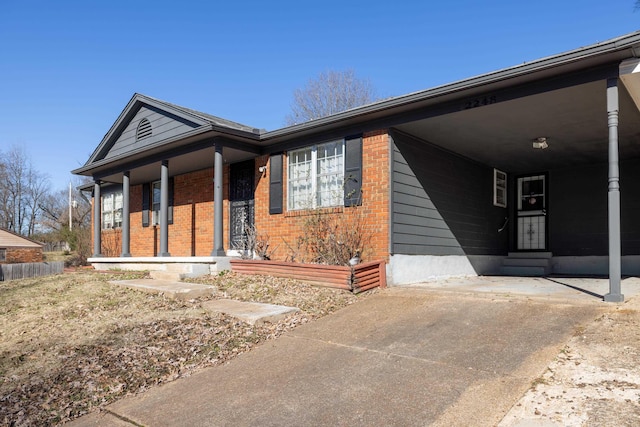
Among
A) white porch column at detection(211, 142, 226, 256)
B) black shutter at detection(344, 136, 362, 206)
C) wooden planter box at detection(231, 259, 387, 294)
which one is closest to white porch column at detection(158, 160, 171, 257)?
white porch column at detection(211, 142, 226, 256)

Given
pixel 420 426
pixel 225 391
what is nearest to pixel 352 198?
pixel 225 391

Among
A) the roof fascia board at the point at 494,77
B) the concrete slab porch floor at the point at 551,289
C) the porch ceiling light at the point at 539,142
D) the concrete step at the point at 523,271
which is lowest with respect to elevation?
the concrete step at the point at 523,271

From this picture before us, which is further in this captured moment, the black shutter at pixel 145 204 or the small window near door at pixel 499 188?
the black shutter at pixel 145 204

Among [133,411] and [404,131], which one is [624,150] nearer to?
[404,131]

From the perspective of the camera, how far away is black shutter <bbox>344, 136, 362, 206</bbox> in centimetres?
856

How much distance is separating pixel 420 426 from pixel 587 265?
9.83 m

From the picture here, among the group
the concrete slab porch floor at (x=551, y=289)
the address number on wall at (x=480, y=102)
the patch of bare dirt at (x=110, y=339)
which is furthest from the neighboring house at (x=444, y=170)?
the patch of bare dirt at (x=110, y=339)

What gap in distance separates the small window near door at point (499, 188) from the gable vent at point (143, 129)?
364 inches

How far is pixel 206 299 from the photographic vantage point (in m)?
7.42

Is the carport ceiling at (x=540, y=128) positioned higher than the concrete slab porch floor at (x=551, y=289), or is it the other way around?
the carport ceiling at (x=540, y=128)

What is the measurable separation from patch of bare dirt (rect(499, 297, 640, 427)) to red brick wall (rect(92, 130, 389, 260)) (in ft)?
13.5

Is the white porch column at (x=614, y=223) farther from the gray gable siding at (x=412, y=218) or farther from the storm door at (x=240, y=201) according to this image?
the storm door at (x=240, y=201)

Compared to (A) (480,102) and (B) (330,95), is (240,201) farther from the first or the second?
(B) (330,95)

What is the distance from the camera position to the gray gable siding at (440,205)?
8.46 m
